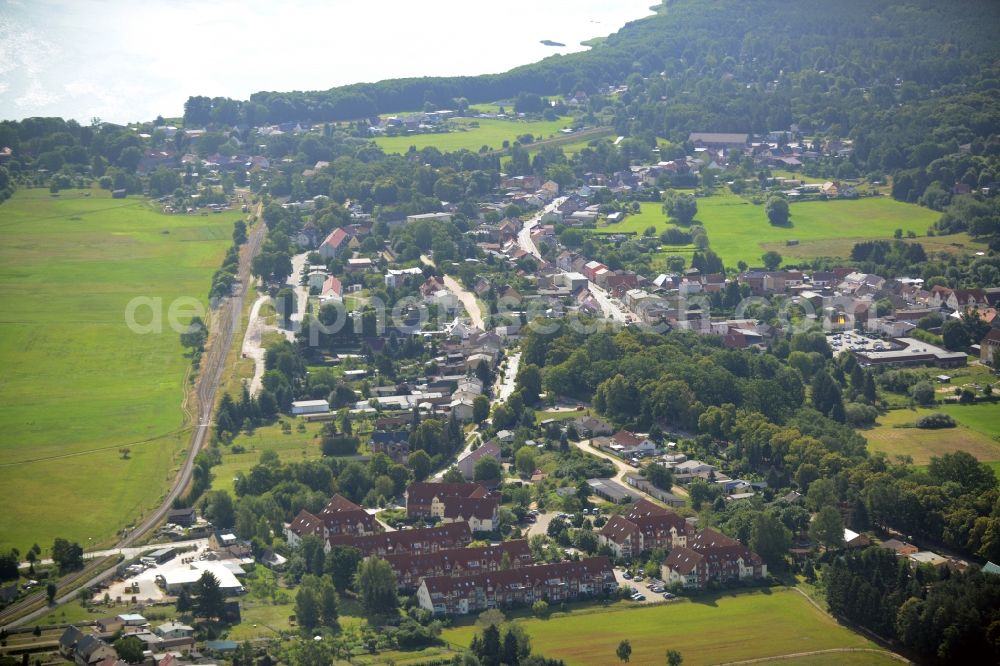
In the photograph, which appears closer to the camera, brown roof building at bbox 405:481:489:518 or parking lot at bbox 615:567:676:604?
parking lot at bbox 615:567:676:604

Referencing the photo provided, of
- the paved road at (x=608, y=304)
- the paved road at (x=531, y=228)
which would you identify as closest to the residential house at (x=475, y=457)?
the paved road at (x=608, y=304)

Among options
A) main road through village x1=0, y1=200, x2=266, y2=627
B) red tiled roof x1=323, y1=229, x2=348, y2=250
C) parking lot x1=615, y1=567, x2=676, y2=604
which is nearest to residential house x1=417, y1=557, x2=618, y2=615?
parking lot x1=615, y1=567, x2=676, y2=604

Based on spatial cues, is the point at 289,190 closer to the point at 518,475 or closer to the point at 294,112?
the point at 294,112

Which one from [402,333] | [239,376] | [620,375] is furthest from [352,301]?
[620,375]

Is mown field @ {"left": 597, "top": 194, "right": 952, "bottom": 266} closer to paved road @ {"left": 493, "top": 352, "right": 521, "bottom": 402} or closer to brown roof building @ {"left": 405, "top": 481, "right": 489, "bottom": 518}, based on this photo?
paved road @ {"left": 493, "top": 352, "right": 521, "bottom": 402}

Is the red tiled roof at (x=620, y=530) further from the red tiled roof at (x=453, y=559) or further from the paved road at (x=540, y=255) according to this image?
the paved road at (x=540, y=255)
